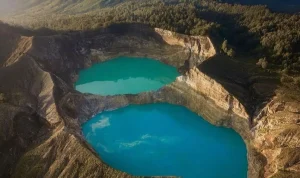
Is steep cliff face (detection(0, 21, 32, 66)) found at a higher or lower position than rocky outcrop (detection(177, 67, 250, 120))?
higher

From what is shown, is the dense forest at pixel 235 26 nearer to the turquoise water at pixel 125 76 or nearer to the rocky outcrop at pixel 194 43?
the rocky outcrop at pixel 194 43

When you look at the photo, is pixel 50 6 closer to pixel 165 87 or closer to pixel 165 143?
pixel 165 87

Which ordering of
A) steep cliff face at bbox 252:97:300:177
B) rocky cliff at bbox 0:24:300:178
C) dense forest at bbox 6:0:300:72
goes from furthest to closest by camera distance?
dense forest at bbox 6:0:300:72 → rocky cliff at bbox 0:24:300:178 → steep cliff face at bbox 252:97:300:177

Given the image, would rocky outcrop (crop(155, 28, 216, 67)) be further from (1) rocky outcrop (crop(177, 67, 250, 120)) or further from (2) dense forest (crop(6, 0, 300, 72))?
(1) rocky outcrop (crop(177, 67, 250, 120))

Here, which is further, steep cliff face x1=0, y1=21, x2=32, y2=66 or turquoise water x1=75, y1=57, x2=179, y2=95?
turquoise water x1=75, y1=57, x2=179, y2=95

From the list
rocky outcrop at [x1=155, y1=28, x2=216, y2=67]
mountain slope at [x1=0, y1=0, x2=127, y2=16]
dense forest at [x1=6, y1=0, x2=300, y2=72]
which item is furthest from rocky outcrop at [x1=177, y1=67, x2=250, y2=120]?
mountain slope at [x1=0, y1=0, x2=127, y2=16]

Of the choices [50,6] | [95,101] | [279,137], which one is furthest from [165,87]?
[50,6]

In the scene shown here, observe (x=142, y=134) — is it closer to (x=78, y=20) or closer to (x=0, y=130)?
(x=0, y=130)
